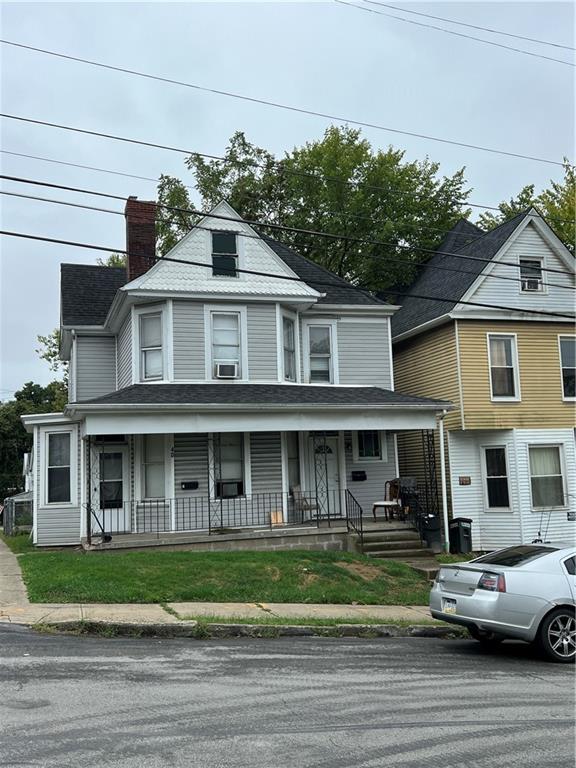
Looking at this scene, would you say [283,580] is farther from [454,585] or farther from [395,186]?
[395,186]

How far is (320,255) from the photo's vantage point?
3422cm

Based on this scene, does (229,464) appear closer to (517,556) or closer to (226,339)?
(226,339)

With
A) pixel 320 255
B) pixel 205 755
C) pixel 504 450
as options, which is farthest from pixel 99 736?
pixel 320 255

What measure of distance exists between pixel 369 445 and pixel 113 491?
7069 millimetres

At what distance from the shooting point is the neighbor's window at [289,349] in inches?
821

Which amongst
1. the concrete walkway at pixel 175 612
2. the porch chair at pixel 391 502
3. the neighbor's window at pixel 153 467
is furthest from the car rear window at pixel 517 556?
the neighbor's window at pixel 153 467

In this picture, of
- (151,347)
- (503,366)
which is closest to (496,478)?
(503,366)

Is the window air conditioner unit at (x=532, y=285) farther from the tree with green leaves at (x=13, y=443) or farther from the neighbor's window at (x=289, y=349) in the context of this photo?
the tree with green leaves at (x=13, y=443)

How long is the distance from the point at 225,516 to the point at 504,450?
802 centimetres

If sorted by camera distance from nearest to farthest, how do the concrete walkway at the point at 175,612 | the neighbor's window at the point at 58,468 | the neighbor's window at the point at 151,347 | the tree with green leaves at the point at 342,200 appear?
the concrete walkway at the point at 175,612 → the neighbor's window at the point at 151,347 → the neighbor's window at the point at 58,468 → the tree with green leaves at the point at 342,200

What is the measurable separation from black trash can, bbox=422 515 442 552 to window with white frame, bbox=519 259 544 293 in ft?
25.4

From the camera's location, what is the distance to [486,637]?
35.2 ft

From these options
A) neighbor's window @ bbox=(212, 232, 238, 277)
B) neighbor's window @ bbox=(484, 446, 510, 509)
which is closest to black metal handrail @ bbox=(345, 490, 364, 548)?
neighbor's window @ bbox=(484, 446, 510, 509)

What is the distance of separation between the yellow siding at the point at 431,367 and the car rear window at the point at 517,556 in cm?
1024
